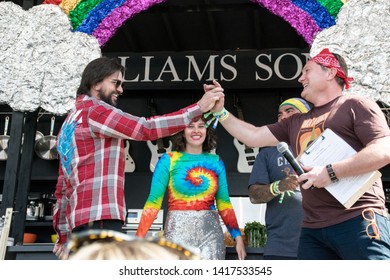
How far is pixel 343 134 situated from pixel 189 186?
1023 millimetres

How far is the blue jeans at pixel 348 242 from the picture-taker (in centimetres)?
206

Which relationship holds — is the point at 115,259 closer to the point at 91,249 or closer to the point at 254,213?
the point at 91,249

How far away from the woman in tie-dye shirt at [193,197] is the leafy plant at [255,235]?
55 cm

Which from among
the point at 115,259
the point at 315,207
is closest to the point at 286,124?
the point at 315,207

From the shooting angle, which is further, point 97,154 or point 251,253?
point 251,253

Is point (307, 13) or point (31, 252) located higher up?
point (307, 13)

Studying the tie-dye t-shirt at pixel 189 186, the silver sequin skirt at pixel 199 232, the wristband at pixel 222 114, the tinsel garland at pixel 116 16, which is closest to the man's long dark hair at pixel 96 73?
the wristband at pixel 222 114

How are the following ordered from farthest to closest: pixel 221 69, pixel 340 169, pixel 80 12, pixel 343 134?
pixel 221 69 → pixel 80 12 → pixel 343 134 → pixel 340 169

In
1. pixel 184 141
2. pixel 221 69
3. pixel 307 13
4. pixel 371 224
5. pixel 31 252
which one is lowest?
pixel 31 252

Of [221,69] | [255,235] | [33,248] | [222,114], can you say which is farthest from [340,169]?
[221,69]

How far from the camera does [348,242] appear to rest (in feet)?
6.88

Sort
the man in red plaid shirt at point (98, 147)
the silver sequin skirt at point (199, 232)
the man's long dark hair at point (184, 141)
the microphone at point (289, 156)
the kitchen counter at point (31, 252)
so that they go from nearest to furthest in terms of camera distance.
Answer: the microphone at point (289, 156) → the man in red plaid shirt at point (98, 147) → the silver sequin skirt at point (199, 232) → the man's long dark hair at point (184, 141) → the kitchen counter at point (31, 252)

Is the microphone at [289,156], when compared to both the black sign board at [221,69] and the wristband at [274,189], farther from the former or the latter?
the black sign board at [221,69]

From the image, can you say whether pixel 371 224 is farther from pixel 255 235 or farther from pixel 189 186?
pixel 255 235
